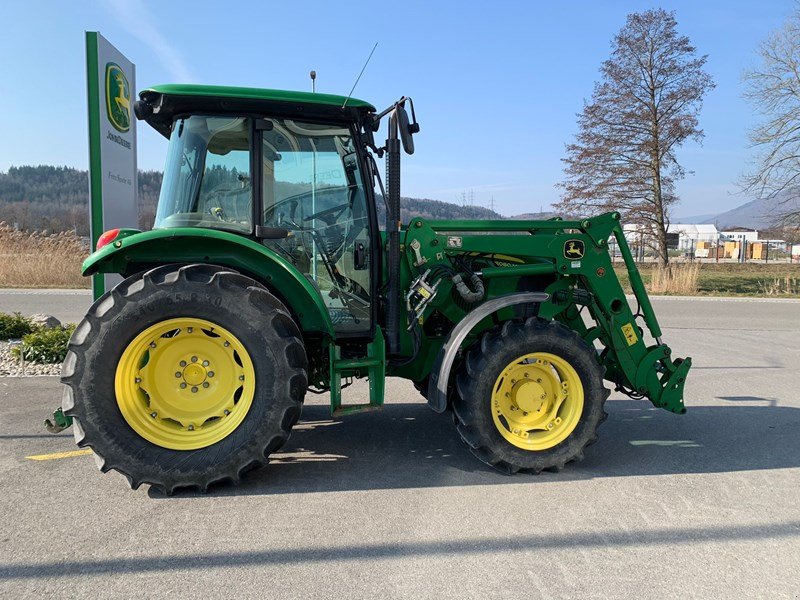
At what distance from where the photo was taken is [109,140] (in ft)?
23.0

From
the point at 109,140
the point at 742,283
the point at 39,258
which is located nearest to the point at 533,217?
the point at 109,140

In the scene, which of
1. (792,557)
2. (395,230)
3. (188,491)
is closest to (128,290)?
(188,491)

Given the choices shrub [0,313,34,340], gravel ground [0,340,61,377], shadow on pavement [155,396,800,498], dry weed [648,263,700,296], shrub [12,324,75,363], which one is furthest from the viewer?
dry weed [648,263,700,296]

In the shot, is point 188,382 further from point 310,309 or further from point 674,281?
point 674,281

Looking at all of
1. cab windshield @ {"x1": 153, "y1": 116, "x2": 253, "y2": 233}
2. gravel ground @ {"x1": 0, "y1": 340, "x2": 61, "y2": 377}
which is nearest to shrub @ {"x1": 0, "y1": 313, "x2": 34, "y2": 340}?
gravel ground @ {"x1": 0, "y1": 340, "x2": 61, "y2": 377}

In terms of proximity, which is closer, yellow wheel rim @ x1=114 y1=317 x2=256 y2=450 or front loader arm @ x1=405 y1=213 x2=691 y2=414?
yellow wheel rim @ x1=114 y1=317 x2=256 y2=450

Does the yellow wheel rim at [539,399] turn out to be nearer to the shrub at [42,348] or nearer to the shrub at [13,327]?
the shrub at [42,348]

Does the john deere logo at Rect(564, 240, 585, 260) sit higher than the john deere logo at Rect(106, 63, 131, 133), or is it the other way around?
the john deere logo at Rect(106, 63, 131, 133)

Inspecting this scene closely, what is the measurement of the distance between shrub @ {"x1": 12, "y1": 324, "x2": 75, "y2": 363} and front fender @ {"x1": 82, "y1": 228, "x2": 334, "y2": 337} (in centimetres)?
377

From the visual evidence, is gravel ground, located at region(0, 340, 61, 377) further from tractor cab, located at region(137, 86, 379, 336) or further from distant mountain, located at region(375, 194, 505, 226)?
distant mountain, located at region(375, 194, 505, 226)

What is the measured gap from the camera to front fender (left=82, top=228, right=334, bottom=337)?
373 centimetres

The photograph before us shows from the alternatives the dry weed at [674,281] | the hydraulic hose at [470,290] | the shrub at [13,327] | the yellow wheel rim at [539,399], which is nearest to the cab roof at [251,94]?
the hydraulic hose at [470,290]

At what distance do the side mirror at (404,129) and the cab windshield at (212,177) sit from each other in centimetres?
105

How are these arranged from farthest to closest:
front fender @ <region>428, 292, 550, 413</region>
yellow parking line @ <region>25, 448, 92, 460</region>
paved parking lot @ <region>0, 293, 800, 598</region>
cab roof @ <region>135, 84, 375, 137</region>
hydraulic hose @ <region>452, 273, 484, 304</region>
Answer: hydraulic hose @ <region>452, 273, 484, 304</region> → yellow parking line @ <region>25, 448, 92, 460</region> → front fender @ <region>428, 292, 550, 413</region> → cab roof @ <region>135, 84, 375, 137</region> → paved parking lot @ <region>0, 293, 800, 598</region>
